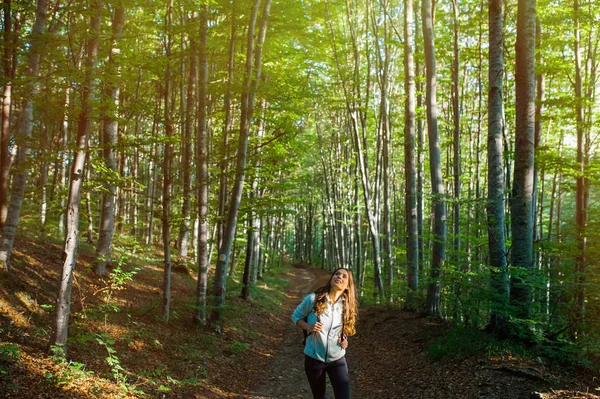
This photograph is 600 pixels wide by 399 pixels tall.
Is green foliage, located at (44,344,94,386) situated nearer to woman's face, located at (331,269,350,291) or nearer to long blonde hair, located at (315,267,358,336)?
long blonde hair, located at (315,267,358,336)

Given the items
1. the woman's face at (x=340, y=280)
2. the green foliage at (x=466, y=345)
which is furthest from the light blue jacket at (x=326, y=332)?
the green foliage at (x=466, y=345)

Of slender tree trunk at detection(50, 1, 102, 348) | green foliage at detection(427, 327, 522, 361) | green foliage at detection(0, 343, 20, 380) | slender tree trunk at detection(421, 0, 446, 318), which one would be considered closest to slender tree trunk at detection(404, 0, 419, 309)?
slender tree trunk at detection(421, 0, 446, 318)

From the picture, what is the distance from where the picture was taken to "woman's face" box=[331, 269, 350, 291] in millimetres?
3900

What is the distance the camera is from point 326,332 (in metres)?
3.73

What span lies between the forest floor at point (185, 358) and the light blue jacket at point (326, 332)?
272cm

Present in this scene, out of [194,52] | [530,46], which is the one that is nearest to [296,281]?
[194,52]

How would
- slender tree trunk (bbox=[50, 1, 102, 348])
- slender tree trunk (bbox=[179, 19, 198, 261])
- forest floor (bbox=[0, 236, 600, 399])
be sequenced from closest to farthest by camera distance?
forest floor (bbox=[0, 236, 600, 399]) → slender tree trunk (bbox=[50, 1, 102, 348]) → slender tree trunk (bbox=[179, 19, 198, 261])

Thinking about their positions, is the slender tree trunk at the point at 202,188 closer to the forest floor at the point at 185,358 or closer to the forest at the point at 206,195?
the forest at the point at 206,195

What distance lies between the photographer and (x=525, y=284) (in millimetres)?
5699

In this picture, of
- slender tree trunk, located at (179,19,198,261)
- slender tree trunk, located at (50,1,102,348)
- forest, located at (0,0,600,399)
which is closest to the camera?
slender tree trunk, located at (50,1,102,348)

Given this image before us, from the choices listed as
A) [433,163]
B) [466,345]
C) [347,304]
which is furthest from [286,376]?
[433,163]

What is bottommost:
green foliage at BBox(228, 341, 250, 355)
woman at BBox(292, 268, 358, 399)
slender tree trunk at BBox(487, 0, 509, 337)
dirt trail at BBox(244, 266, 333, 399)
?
dirt trail at BBox(244, 266, 333, 399)

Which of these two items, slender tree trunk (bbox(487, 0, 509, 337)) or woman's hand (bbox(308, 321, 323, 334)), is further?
slender tree trunk (bbox(487, 0, 509, 337))

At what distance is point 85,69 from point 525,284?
692 cm
